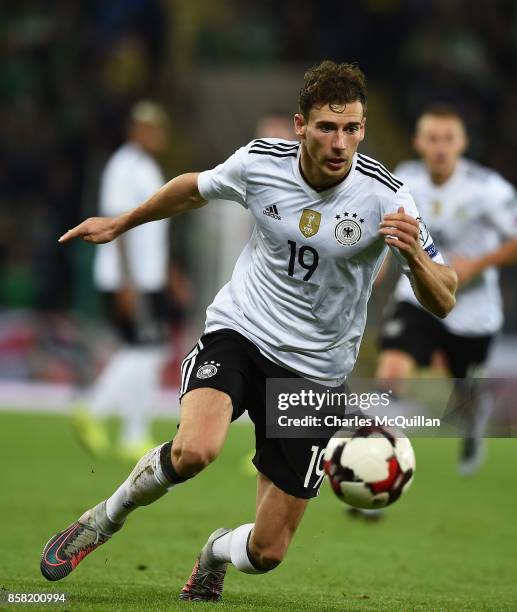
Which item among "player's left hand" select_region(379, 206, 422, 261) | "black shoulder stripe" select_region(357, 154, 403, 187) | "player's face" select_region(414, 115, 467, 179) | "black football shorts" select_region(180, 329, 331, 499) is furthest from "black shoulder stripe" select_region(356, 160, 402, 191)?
"player's face" select_region(414, 115, 467, 179)

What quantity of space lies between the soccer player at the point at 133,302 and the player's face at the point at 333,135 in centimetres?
596

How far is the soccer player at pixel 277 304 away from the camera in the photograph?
5.02 metres

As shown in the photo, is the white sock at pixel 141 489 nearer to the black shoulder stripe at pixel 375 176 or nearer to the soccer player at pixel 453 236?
the black shoulder stripe at pixel 375 176

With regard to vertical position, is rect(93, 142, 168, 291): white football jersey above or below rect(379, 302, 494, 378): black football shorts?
above

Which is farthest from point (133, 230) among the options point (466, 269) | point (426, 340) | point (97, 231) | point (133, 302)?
point (97, 231)

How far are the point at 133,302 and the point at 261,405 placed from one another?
5772 mm

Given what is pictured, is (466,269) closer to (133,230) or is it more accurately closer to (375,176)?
(133,230)

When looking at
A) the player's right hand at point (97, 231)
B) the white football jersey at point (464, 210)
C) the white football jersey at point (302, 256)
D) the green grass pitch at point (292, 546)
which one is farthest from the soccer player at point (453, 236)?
the player's right hand at point (97, 231)

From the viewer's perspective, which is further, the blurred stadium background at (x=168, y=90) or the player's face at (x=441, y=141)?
the blurred stadium background at (x=168, y=90)

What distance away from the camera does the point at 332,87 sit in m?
5.02

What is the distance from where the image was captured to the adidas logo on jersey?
5.23m

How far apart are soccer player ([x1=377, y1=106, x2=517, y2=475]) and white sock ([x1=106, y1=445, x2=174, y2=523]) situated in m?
3.78

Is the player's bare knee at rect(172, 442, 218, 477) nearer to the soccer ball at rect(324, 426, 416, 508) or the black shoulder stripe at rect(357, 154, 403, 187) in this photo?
the soccer ball at rect(324, 426, 416, 508)

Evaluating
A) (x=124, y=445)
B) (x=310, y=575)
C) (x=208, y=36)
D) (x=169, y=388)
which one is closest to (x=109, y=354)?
(x=169, y=388)
